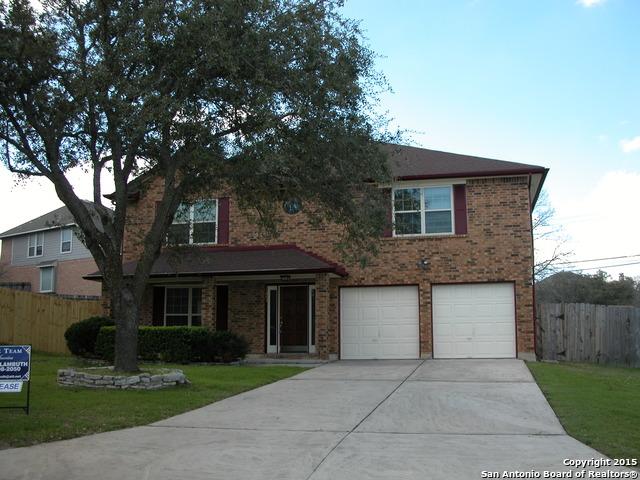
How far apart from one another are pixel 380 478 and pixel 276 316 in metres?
14.4

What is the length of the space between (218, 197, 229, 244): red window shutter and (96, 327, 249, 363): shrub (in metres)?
4.18

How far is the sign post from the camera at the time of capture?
8.93m

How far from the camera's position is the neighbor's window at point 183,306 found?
21438 millimetres

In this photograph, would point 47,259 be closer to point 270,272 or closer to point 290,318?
point 290,318

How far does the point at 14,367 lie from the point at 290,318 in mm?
11800

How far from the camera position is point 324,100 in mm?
11773

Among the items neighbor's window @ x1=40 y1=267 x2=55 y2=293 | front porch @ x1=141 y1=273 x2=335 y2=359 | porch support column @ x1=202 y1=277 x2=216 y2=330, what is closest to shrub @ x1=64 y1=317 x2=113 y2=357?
front porch @ x1=141 y1=273 x2=335 y2=359

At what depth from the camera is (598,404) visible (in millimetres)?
10266

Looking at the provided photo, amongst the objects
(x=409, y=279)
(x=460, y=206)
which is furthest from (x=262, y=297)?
(x=460, y=206)

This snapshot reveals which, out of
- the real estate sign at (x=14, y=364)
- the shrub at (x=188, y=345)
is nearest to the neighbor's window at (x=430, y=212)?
the shrub at (x=188, y=345)

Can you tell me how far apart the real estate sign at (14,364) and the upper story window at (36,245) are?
35528 mm

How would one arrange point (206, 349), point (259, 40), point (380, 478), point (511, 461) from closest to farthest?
point (380, 478), point (511, 461), point (259, 40), point (206, 349)

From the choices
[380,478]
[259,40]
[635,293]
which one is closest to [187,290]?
[259,40]

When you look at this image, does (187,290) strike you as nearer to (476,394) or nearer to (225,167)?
(225,167)
